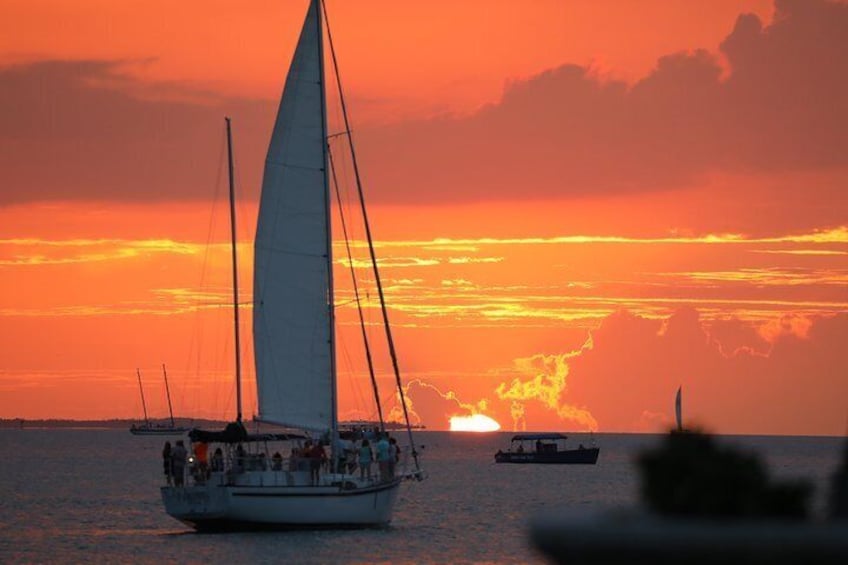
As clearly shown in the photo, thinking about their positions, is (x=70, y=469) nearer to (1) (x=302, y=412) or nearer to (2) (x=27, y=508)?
(2) (x=27, y=508)

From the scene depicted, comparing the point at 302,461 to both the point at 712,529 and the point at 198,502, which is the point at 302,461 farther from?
the point at 712,529

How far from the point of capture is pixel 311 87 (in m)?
60.4

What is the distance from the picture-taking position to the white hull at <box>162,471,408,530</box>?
56500mm

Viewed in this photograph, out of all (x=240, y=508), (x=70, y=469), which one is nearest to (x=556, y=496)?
(x=240, y=508)

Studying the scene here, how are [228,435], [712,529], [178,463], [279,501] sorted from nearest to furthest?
[712,529], [279,501], [178,463], [228,435]

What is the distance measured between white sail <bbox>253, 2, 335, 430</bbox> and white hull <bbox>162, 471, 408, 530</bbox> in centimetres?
362

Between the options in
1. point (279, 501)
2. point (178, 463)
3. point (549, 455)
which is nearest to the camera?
point (279, 501)

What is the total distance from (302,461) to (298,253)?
26.0 feet

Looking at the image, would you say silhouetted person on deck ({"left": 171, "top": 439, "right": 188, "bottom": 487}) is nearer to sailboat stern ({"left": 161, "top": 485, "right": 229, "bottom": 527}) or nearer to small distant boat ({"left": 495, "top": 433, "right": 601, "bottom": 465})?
sailboat stern ({"left": 161, "top": 485, "right": 229, "bottom": 527})

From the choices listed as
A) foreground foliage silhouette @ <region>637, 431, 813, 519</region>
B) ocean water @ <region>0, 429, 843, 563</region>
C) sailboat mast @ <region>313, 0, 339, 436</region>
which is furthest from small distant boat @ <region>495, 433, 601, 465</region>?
foreground foliage silhouette @ <region>637, 431, 813, 519</region>

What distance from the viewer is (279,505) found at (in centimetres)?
5656

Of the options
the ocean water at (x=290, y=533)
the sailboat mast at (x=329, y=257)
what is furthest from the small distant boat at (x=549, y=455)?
the sailboat mast at (x=329, y=257)

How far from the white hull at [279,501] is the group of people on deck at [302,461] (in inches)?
13.5

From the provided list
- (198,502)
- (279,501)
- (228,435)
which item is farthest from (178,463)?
(279,501)
